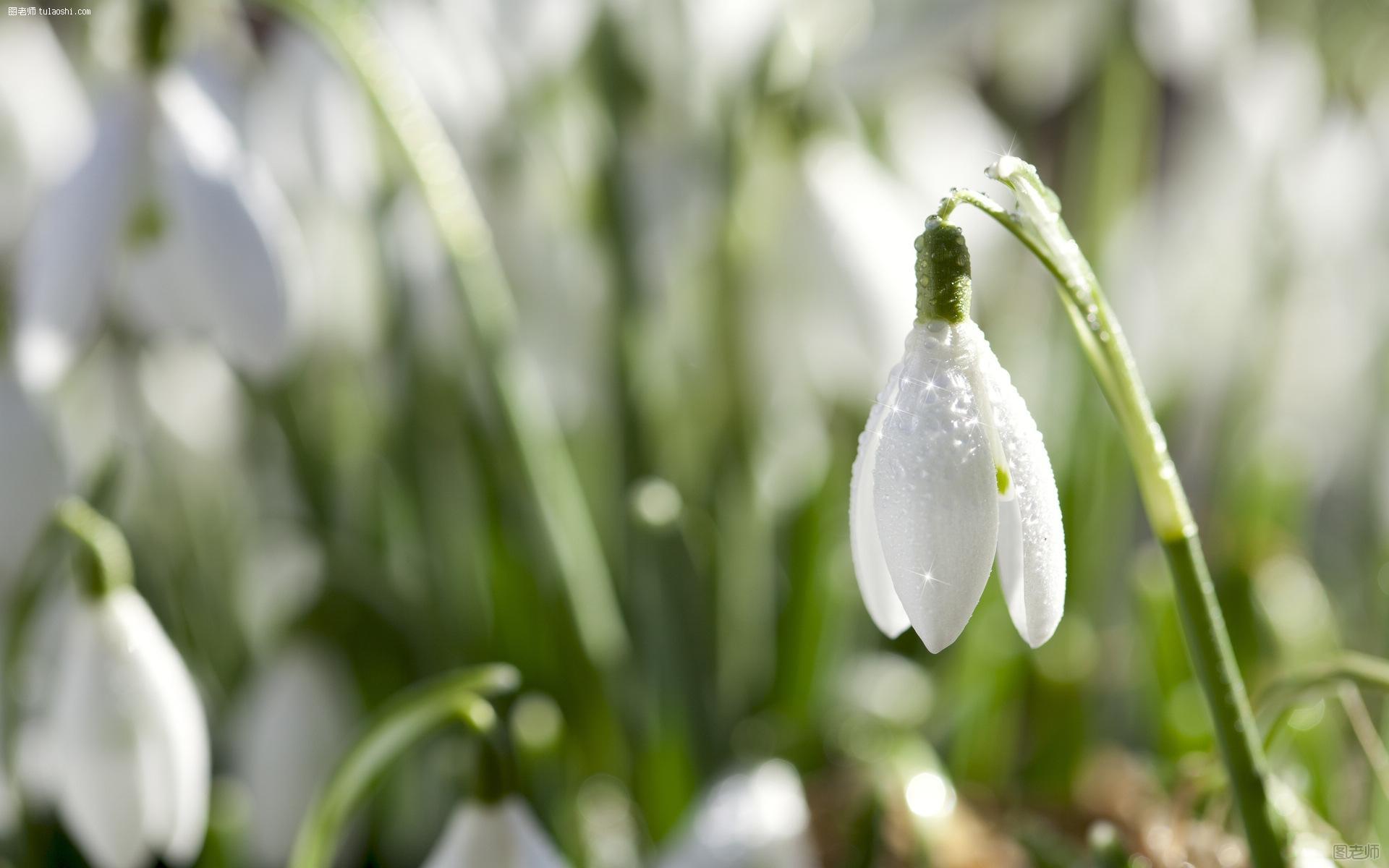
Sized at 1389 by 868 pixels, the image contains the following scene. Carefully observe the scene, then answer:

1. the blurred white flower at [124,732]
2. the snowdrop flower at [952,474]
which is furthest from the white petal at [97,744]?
the snowdrop flower at [952,474]

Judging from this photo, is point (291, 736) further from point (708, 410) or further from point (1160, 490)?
point (1160, 490)

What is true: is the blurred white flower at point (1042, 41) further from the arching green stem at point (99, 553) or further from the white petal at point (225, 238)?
the arching green stem at point (99, 553)

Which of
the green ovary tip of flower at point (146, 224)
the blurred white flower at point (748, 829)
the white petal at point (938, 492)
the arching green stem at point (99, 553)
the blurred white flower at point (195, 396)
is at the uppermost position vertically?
Result: the green ovary tip of flower at point (146, 224)

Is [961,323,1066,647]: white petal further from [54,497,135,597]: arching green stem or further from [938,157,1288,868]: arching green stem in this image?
[54,497,135,597]: arching green stem

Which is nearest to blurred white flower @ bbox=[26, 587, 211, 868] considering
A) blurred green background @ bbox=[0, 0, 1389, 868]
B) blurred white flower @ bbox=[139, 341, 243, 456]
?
blurred green background @ bbox=[0, 0, 1389, 868]

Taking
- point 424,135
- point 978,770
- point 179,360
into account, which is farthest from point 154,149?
point 978,770

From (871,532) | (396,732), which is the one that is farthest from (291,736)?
(871,532)

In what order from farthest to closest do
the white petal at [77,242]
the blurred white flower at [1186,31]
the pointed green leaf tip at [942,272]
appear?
the blurred white flower at [1186,31]
the white petal at [77,242]
the pointed green leaf tip at [942,272]
